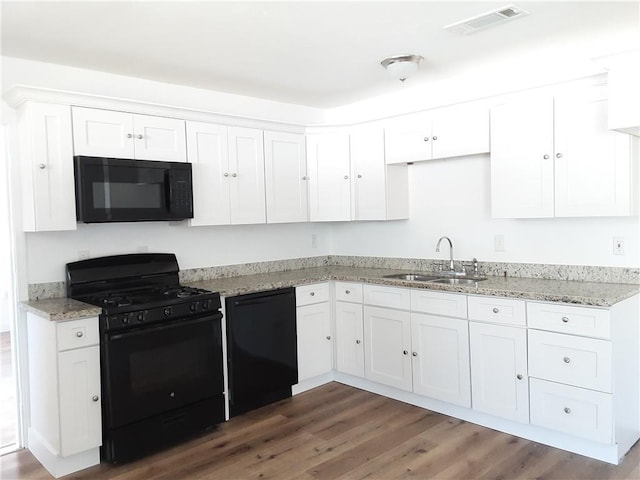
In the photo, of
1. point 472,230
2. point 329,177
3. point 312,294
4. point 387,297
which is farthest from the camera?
point 329,177

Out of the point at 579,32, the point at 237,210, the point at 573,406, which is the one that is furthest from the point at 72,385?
the point at 579,32

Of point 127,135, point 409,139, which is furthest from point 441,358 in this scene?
point 127,135

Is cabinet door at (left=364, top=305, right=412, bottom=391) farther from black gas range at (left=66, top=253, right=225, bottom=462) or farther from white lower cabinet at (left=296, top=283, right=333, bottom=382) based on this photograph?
black gas range at (left=66, top=253, right=225, bottom=462)

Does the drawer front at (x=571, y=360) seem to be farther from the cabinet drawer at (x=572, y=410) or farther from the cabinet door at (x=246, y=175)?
the cabinet door at (x=246, y=175)

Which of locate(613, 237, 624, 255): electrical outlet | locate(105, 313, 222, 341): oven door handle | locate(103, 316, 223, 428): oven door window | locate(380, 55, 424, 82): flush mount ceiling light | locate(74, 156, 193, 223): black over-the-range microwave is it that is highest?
locate(380, 55, 424, 82): flush mount ceiling light

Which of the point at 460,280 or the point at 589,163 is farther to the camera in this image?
the point at 460,280

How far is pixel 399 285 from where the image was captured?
3627 mm

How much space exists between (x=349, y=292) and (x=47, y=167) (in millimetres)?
2280

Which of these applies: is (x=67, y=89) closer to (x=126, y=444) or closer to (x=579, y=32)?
(x=126, y=444)

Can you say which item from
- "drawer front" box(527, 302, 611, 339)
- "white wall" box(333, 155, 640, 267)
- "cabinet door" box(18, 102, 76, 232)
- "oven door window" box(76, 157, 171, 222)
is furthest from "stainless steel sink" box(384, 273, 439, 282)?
"cabinet door" box(18, 102, 76, 232)

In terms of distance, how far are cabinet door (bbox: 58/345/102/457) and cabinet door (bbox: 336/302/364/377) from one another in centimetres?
→ 190

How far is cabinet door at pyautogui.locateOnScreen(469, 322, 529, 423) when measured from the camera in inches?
118

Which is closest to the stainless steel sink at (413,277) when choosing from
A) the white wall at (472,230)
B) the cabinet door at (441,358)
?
the white wall at (472,230)

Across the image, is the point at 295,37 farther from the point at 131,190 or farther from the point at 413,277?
the point at 413,277
